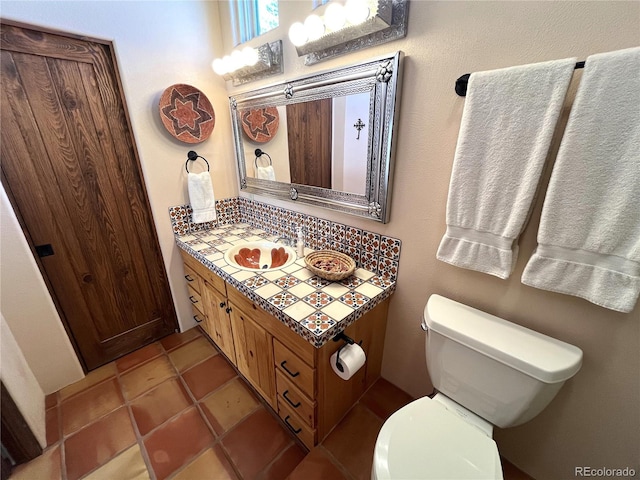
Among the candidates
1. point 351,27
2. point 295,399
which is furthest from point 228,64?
point 295,399

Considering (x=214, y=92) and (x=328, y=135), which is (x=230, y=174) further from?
(x=328, y=135)

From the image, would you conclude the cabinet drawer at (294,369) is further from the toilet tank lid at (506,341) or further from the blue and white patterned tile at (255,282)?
the toilet tank lid at (506,341)

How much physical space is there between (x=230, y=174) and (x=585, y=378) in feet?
7.19

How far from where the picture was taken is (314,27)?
1.08 metres

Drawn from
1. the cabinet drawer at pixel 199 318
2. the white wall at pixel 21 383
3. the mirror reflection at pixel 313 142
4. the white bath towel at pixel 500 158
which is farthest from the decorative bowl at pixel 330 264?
the white wall at pixel 21 383

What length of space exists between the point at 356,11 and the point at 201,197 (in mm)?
1402

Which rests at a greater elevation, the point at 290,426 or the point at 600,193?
the point at 600,193

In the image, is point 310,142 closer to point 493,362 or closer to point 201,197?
point 201,197

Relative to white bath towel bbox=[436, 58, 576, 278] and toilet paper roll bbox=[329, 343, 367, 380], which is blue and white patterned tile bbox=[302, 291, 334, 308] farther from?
white bath towel bbox=[436, 58, 576, 278]

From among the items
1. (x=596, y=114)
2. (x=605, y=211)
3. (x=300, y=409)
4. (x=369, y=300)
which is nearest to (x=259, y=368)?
(x=300, y=409)

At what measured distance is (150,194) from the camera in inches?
64.1

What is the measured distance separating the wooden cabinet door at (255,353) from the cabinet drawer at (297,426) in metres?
0.06

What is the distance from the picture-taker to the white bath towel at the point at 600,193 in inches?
24.4

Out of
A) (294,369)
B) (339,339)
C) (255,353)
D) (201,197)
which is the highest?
(201,197)
